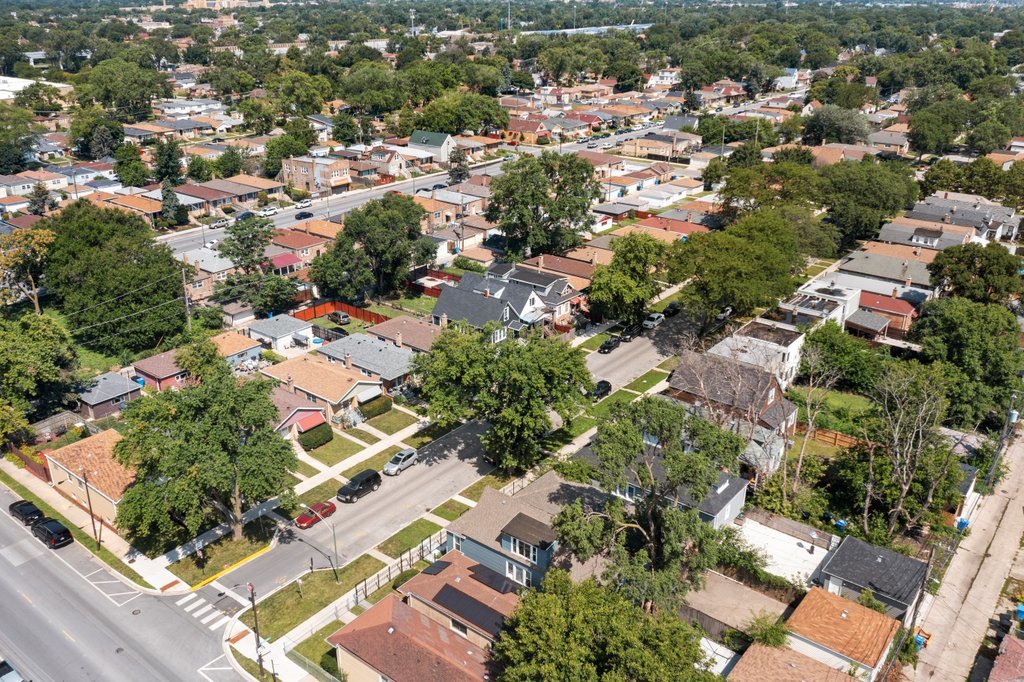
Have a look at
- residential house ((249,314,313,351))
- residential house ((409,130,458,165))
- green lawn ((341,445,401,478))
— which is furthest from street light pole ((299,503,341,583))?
residential house ((409,130,458,165))

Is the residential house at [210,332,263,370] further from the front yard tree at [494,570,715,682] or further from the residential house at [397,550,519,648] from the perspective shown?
the front yard tree at [494,570,715,682]

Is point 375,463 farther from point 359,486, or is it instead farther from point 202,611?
point 202,611

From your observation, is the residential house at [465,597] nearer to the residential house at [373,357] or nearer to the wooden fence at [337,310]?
the residential house at [373,357]

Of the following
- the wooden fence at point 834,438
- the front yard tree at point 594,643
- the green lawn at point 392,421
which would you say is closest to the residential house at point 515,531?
the front yard tree at point 594,643

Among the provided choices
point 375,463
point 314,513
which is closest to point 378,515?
point 314,513

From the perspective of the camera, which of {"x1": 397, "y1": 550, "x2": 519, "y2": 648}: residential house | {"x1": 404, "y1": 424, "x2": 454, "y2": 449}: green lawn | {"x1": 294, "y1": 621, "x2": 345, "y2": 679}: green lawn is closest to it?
{"x1": 397, "y1": 550, "x2": 519, "y2": 648}: residential house

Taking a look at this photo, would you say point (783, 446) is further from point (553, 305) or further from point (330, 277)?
point (330, 277)
